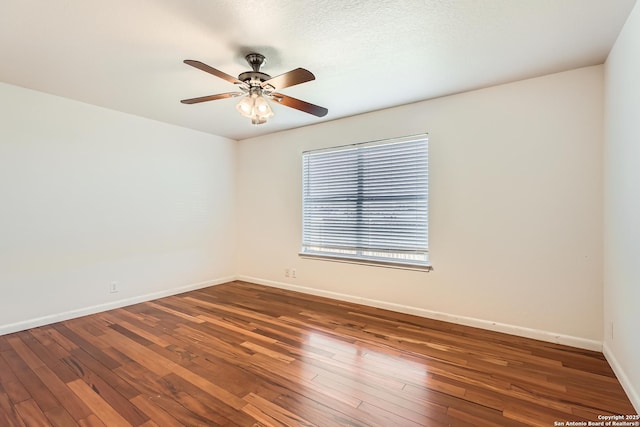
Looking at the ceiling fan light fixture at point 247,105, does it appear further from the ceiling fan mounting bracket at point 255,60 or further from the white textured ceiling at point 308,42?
the white textured ceiling at point 308,42

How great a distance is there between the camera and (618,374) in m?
2.10

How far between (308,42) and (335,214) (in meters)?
2.32

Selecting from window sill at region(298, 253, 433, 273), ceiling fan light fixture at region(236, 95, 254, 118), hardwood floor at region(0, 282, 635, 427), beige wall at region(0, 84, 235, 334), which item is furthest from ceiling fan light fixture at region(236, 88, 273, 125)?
beige wall at region(0, 84, 235, 334)

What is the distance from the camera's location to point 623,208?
2035 mm

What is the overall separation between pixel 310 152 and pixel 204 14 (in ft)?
8.35

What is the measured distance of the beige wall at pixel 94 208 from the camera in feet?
9.91

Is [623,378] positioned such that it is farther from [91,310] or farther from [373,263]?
[91,310]

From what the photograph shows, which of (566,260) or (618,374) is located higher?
(566,260)

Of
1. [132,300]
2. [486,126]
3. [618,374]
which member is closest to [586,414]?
[618,374]

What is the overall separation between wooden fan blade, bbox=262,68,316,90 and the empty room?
0.02 m

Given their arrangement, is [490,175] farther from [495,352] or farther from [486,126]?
[495,352]

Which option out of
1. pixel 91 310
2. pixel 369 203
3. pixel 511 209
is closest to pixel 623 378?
pixel 511 209

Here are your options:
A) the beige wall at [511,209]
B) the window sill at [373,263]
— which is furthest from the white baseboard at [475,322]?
the window sill at [373,263]

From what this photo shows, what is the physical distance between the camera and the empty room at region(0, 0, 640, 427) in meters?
1.88
